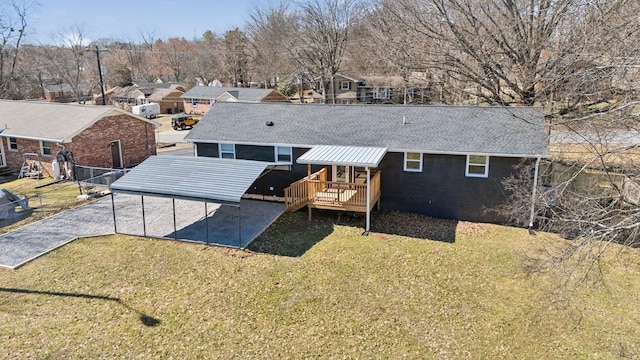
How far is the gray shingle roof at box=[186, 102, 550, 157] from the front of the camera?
1561 centimetres

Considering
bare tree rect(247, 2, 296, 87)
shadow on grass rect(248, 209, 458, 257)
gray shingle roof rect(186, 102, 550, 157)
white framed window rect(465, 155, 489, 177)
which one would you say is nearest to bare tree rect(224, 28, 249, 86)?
bare tree rect(247, 2, 296, 87)

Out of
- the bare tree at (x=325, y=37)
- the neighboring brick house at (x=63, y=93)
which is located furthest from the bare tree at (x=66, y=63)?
the bare tree at (x=325, y=37)

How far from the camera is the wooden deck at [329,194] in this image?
52.0 ft

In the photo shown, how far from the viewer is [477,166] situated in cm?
1572

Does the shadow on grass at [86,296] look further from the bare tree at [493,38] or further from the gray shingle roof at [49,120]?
the bare tree at [493,38]

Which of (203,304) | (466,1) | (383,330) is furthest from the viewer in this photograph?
(466,1)

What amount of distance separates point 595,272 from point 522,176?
3.90m

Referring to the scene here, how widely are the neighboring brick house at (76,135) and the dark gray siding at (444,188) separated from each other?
53.6 ft

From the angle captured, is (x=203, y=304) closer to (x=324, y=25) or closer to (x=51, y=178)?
(x=51, y=178)

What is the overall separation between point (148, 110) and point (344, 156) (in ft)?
141

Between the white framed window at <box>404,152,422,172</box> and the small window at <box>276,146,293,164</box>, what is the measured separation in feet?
15.7

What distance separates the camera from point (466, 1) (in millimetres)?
21672

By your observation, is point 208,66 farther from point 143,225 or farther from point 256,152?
point 143,225

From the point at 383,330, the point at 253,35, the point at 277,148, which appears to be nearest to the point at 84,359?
the point at 383,330
